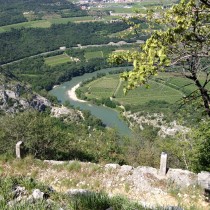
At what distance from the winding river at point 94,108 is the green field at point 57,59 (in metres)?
9.78

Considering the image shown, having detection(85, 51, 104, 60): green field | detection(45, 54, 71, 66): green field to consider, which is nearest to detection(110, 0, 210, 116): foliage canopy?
detection(45, 54, 71, 66): green field

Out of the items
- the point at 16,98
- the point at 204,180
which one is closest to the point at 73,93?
the point at 16,98

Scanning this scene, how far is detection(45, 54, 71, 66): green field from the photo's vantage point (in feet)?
259

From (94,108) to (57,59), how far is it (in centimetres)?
3056

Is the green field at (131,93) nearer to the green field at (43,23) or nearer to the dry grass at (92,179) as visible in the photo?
the green field at (43,23)

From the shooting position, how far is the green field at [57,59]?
259 ft

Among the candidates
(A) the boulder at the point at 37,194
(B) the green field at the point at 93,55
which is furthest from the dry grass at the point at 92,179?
(B) the green field at the point at 93,55

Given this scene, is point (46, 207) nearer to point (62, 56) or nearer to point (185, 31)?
point (185, 31)

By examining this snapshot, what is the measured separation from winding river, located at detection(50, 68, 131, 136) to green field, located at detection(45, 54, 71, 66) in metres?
9.78

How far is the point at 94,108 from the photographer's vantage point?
55.4 metres

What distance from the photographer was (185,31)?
5.23 metres

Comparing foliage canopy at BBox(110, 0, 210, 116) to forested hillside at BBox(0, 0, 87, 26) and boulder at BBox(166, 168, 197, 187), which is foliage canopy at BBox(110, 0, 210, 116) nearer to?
boulder at BBox(166, 168, 197, 187)

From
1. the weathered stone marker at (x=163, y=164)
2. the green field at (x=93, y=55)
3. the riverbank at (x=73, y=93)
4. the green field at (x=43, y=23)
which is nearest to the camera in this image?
the weathered stone marker at (x=163, y=164)

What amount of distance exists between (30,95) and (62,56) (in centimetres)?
3263
